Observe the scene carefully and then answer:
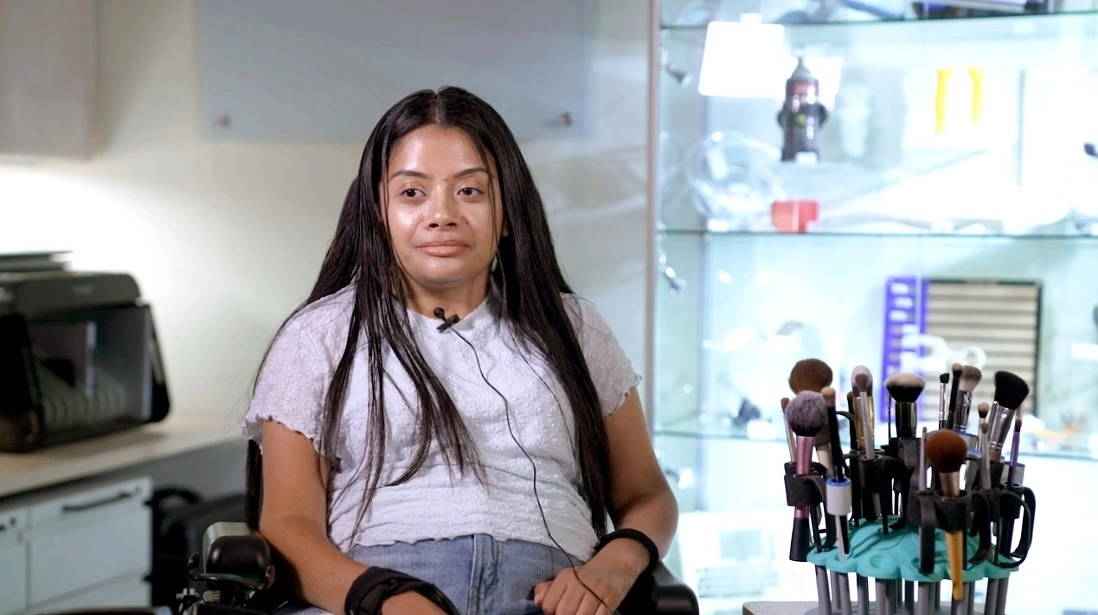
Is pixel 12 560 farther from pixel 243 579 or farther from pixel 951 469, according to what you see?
pixel 951 469

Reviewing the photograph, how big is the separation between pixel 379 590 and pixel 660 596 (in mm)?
317

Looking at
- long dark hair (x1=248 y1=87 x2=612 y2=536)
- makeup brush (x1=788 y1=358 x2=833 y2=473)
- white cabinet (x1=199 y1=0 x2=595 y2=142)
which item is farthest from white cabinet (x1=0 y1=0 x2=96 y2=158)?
makeup brush (x1=788 y1=358 x2=833 y2=473)

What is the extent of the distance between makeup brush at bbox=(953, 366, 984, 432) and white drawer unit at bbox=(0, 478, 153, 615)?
1.69m

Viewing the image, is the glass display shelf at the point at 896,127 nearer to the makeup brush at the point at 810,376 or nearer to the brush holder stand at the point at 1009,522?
the makeup brush at the point at 810,376

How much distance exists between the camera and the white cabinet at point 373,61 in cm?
264

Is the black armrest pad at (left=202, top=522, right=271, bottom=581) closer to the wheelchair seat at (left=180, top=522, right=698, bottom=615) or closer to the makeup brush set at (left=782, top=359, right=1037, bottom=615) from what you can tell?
the wheelchair seat at (left=180, top=522, right=698, bottom=615)

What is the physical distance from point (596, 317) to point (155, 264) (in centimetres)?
165

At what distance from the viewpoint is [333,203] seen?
284cm

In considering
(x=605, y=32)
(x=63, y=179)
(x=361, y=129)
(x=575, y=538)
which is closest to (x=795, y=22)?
(x=605, y=32)

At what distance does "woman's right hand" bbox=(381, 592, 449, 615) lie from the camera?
132 cm

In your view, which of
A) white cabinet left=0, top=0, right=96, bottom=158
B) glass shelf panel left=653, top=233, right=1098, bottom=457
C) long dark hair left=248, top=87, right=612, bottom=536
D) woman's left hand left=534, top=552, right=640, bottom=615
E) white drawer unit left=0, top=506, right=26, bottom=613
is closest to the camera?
woman's left hand left=534, top=552, right=640, bottom=615

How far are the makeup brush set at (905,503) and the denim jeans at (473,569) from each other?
368 millimetres

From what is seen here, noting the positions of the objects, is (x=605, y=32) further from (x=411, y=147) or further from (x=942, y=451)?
(x=942, y=451)

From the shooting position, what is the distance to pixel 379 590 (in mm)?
1322
